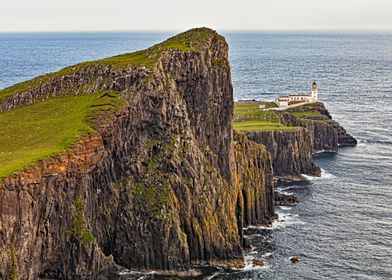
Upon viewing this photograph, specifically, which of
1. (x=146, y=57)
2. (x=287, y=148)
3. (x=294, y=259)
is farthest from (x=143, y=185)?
(x=287, y=148)

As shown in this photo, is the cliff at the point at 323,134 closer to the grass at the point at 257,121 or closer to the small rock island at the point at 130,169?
the grass at the point at 257,121

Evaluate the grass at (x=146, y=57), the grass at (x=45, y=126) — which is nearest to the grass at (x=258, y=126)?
the grass at (x=146, y=57)

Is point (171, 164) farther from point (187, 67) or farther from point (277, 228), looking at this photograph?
point (277, 228)

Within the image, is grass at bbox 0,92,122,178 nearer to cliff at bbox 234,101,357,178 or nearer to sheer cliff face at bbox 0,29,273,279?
sheer cliff face at bbox 0,29,273,279

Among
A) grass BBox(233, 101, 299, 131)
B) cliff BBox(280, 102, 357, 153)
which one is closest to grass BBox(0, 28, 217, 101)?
grass BBox(233, 101, 299, 131)

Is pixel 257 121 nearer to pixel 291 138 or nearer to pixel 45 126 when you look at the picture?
pixel 291 138
